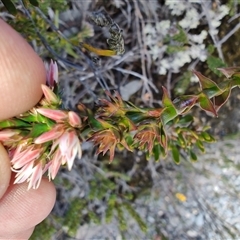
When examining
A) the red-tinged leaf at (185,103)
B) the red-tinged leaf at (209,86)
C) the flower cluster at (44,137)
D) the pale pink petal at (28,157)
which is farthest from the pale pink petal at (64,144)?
the red-tinged leaf at (209,86)

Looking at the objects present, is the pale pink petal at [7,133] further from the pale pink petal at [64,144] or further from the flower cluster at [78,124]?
the pale pink petal at [64,144]

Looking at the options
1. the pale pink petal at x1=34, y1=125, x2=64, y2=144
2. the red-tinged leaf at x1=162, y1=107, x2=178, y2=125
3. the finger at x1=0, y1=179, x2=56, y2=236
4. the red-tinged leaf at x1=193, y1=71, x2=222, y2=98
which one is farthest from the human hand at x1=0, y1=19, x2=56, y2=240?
the red-tinged leaf at x1=193, y1=71, x2=222, y2=98

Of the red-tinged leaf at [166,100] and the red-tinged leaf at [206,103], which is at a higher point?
the red-tinged leaf at [166,100]

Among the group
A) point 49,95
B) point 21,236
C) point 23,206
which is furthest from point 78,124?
point 21,236

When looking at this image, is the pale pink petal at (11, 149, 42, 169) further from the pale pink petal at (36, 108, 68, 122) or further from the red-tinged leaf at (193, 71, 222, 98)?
the red-tinged leaf at (193, 71, 222, 98)

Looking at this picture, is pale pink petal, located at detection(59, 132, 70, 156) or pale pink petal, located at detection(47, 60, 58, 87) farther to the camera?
pale pink petal, located at detection(47, 60, 58, 87)

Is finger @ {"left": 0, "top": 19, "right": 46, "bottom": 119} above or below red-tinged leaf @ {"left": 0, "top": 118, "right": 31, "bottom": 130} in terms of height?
above

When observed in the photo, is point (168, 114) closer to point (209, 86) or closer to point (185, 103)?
point (185, 103)
